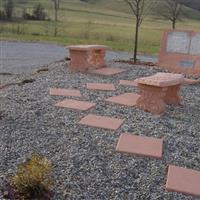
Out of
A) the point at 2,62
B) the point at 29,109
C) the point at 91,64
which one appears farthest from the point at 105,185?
the point at 2,62

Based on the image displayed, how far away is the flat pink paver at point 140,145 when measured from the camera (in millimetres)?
4820

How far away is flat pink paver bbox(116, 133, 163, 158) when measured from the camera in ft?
15.8

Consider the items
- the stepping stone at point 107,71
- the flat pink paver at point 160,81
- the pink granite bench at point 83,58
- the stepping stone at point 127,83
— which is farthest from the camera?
the pink granite bench at point 83,58

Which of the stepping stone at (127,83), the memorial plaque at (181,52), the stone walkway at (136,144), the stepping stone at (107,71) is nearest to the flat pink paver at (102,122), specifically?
the stone walkway at (136,144)

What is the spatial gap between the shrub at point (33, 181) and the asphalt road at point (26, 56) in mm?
7322

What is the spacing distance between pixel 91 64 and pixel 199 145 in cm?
523

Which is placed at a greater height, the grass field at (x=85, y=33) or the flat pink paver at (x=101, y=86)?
the flat pink paver at (x=101, y=86)

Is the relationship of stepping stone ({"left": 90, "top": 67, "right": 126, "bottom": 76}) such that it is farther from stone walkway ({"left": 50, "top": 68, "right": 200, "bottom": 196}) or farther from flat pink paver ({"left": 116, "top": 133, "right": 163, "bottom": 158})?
flat pink paver ({"left": 116, "top": 133, "right": 163, "bottom": 158})

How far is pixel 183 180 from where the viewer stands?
14.2 feet

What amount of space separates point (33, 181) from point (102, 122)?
2.11m

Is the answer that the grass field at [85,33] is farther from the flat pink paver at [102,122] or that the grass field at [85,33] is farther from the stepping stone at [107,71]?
the flat pink paver at [102,122]

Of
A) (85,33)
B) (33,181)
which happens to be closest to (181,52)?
(33,181)

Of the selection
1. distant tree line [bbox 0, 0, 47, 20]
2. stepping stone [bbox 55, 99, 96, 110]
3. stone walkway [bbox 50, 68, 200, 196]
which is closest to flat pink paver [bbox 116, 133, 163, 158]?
stone walkway [bbox 50, 68, 200, 196]

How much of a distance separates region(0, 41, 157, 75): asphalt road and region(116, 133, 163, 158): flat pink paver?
20.4 feet
